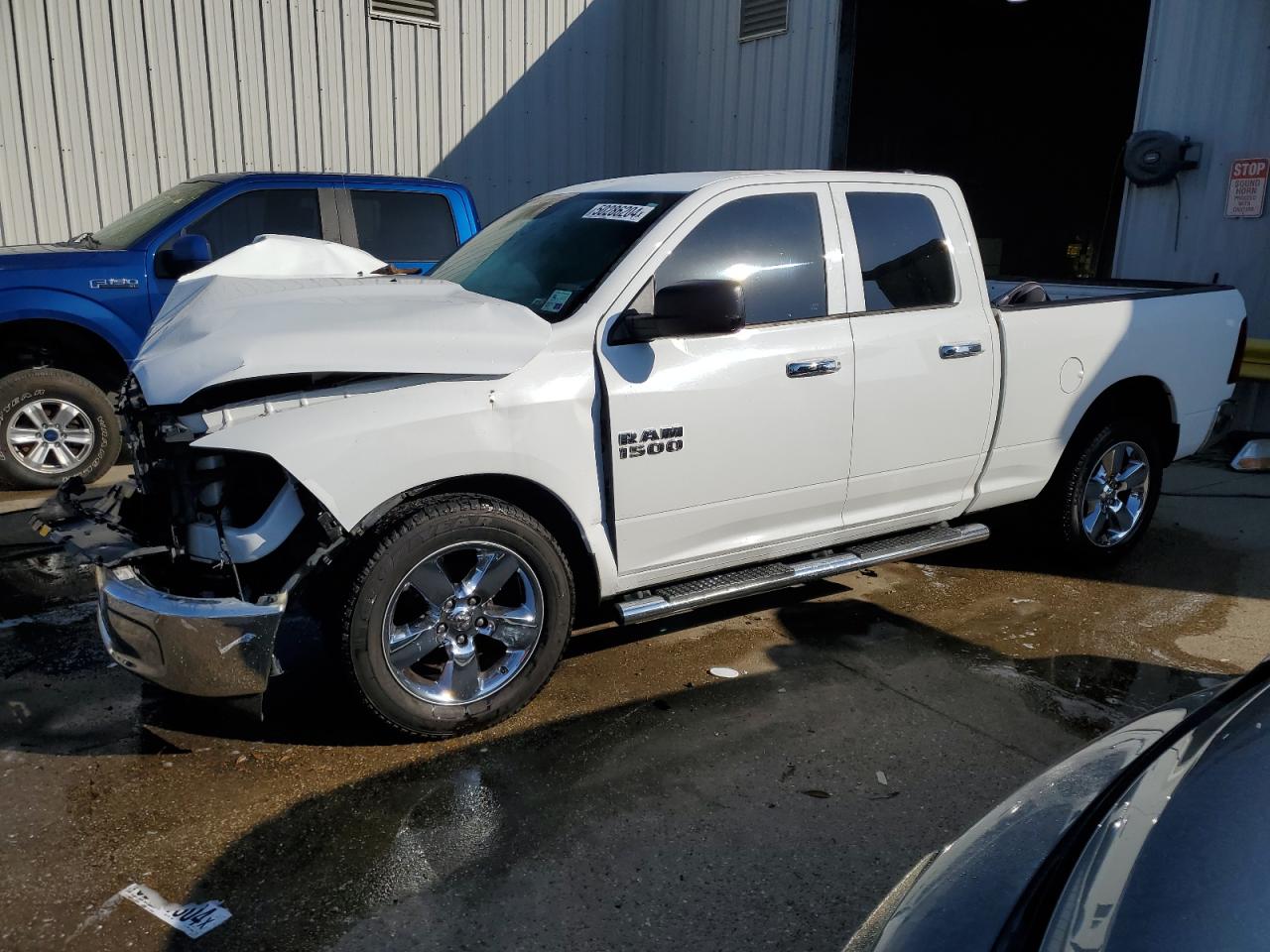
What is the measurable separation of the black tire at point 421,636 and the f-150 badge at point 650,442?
420 mm

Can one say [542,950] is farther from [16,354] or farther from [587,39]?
[587,39]

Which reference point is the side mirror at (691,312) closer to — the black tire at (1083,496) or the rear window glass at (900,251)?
the rear window glass at (900,251)

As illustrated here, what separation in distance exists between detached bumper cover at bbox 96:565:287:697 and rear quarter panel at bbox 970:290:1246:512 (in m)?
3.34

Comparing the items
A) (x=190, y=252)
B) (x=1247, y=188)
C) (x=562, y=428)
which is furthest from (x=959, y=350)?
(x=1247, y=188)

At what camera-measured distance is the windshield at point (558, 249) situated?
3898 millimetres

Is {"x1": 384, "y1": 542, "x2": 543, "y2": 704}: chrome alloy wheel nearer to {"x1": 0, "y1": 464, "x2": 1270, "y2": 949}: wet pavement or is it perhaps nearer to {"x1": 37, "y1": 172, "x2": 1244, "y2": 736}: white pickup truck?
{"x1": 37, "y1": 172, "x2": 1244, "y2": 736}: white pickup truck

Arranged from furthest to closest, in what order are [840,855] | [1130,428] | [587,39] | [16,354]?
[587,39], [16,354], [1130,428], [840,855]

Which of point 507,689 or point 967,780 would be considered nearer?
point 967,780

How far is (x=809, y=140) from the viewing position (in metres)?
11.2

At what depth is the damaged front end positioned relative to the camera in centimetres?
308

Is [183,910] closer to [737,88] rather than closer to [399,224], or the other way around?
[399,224]

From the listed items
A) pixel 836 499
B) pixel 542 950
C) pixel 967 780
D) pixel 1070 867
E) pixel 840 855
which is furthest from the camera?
pixel 836 499

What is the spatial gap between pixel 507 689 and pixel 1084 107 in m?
17.2

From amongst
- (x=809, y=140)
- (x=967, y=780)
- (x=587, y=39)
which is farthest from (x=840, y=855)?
(x=587, y=39)
